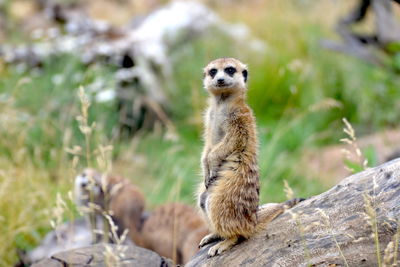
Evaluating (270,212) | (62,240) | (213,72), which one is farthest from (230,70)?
(62,240)

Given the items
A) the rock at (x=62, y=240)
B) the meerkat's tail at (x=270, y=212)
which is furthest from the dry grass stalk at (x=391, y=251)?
the rock at (x=62, y=240)

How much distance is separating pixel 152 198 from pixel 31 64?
8.45ft

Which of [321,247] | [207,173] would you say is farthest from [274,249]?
[207,173]

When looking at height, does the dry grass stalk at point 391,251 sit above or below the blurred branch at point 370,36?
above

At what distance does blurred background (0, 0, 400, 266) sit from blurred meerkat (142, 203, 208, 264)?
20 centimetres

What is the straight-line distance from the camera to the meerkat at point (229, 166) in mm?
2326

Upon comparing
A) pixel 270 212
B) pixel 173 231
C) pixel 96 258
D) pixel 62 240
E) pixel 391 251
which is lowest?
pixel 173 231

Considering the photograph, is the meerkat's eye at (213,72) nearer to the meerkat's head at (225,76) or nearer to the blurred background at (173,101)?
the meerkat's head at (225,76)

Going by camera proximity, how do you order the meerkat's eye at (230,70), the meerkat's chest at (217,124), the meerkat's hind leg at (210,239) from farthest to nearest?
1. the meerkat's eye at (230,70)
2. the meerkat's chest at (217,124)
3. the meerkat's hind leg at (210,239)

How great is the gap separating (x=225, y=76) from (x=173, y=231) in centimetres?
136

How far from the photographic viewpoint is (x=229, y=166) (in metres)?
2.45

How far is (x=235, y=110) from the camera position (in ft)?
8.63

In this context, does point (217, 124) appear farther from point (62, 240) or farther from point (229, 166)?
point (62, 240)

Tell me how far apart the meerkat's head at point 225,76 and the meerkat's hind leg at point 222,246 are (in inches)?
27.8
